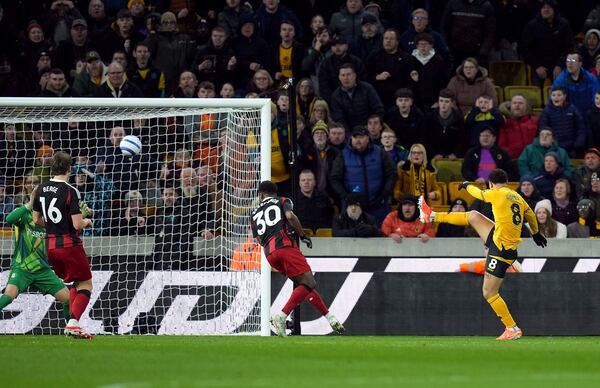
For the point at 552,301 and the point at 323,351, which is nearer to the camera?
the point at 323,351

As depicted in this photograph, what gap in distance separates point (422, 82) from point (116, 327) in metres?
7.32

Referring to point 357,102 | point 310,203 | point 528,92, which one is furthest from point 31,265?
point 528,92

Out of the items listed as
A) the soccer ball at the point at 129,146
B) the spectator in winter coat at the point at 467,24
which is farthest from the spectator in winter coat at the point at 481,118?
the soccer ball at the point at 129,146

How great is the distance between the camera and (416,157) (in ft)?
61.1

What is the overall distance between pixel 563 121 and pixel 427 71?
→ 2.46 meters

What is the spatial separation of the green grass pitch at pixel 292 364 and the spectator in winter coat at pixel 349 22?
942 cm

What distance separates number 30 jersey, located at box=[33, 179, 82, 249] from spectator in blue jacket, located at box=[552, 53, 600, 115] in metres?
10.0

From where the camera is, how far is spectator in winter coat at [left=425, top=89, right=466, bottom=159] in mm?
20000

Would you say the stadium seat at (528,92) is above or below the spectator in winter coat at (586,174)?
above

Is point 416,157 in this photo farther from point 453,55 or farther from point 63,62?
point 63,62

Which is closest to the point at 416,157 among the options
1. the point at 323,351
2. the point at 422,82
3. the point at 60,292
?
the point at 422,82

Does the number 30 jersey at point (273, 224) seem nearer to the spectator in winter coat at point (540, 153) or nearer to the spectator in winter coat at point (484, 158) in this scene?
the spectator in winter coat at point (484, 158)

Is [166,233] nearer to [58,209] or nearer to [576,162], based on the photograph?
[58,209]

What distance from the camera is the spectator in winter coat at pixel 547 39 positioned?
72.9 ft
